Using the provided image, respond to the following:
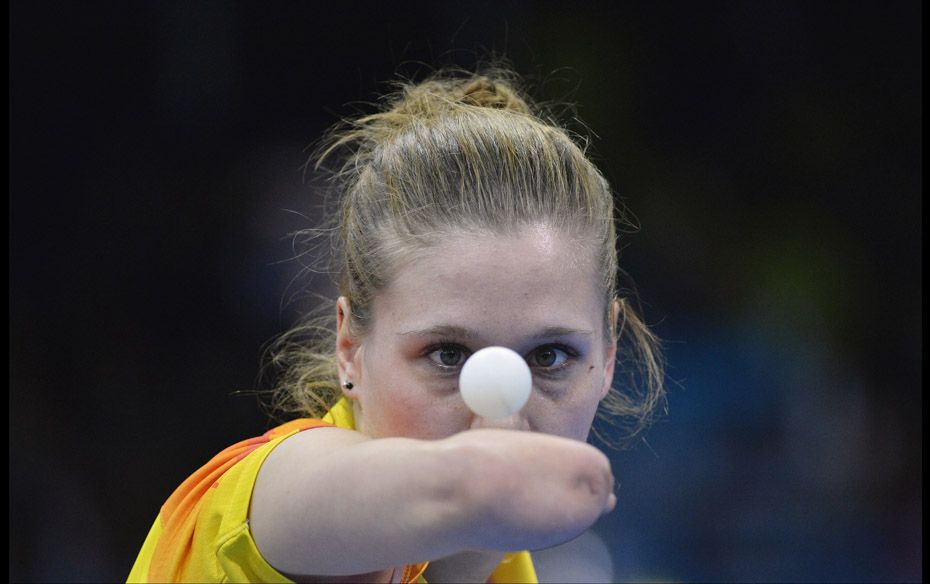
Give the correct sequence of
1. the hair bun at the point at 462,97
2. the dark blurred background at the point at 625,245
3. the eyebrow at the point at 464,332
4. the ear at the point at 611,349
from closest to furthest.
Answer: the eyebrow at the point at 464,332, the ear at the point at 611,349, the hair bun at the point at 462,97, the dark blurred background at the point at 625,245

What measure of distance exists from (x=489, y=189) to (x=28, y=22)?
8.43 ft

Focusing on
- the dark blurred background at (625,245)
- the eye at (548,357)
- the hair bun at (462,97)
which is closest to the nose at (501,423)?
the eye at (548,357)

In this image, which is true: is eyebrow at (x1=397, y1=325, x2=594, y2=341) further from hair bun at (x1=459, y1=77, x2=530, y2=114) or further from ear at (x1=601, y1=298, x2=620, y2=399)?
hair bun at (x1=459, y1=77, x2=530, y2=114)

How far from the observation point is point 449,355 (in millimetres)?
1683

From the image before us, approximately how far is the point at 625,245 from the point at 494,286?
194 cm

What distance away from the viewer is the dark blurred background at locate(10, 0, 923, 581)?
3.69 meters

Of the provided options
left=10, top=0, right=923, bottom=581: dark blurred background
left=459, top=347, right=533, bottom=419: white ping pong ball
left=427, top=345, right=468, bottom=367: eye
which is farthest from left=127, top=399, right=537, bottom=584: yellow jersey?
left=10, top=0, right=923, bottom=581: dark blurred background

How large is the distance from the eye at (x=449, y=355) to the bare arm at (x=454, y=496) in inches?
15.4

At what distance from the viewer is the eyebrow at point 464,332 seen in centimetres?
165

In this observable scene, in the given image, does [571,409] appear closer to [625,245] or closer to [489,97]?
[489,97]

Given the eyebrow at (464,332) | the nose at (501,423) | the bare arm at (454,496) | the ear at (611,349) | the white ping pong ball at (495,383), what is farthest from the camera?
the ear at (611,349)

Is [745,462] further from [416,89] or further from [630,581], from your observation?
[416,89]

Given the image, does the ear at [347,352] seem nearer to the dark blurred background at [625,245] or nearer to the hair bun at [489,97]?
the hair bun at [489,97]

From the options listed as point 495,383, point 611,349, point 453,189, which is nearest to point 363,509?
point 495,383
